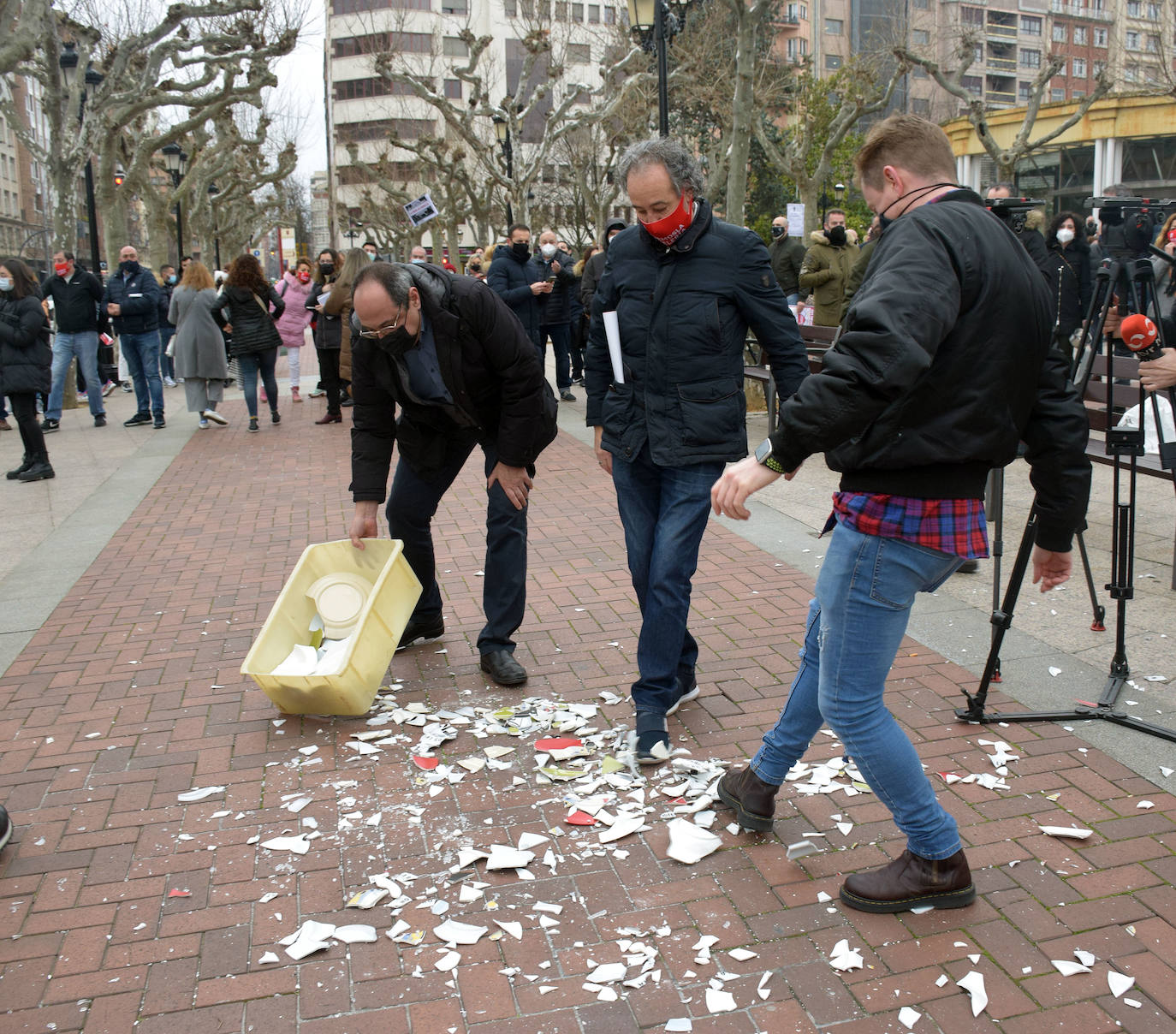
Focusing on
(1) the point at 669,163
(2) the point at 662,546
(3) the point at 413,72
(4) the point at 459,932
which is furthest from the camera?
(3) the point at 413,72

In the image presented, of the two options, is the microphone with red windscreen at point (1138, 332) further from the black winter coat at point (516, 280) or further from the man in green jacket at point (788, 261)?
the man in green jacket at point (788, 261)

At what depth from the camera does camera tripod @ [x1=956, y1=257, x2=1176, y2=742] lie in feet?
13.4

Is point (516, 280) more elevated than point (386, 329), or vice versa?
point (516, 280)

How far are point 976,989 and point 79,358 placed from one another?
12716mm

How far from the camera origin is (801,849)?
3375mm

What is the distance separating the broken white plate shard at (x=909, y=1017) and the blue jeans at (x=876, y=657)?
47cm

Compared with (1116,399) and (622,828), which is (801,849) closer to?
(622,828)

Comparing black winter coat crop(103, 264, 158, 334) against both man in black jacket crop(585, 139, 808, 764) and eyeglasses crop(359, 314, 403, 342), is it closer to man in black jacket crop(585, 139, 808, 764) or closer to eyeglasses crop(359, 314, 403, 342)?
eyeglasses crop(359, 314, 403, 342)

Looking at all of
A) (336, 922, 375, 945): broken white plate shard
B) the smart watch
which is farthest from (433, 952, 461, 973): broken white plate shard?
the smart watch

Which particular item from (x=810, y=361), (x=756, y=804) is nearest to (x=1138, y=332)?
(x=756, y=804)

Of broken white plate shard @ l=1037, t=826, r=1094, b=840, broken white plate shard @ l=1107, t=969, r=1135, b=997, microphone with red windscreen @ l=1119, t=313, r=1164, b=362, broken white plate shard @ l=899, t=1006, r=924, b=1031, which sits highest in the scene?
microphone with red windscreen @ l=1119, t=313, r=1164, b=362

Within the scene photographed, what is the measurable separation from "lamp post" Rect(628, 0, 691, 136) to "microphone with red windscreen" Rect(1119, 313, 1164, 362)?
8554 millimetres

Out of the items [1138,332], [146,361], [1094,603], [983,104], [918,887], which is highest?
[983,104]

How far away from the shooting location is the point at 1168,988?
2.71 metres
